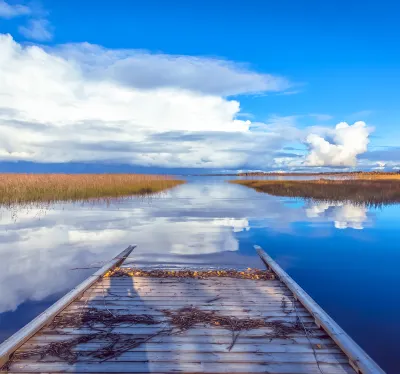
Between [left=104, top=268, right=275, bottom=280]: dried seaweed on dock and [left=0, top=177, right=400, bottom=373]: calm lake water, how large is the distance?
1.06 metres

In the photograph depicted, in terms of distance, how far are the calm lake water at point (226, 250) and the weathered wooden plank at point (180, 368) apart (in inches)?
64.2

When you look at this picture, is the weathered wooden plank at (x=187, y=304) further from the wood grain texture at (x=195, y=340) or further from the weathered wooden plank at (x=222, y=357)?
the weathered wooden plank at (x=222, y=357)

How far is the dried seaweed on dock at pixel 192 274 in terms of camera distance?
6844mm

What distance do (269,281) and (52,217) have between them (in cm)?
1165

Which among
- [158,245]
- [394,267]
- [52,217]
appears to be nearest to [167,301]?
[158,245]

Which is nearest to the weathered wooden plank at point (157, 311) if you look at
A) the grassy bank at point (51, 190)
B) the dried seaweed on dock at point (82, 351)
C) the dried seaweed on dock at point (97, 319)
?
the dried seaweed on dock at point (97, 319)

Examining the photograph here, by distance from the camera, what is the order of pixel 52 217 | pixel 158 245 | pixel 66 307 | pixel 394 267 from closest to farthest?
pixel 66 307 < pixel 394 267 < pixel 158 245 < pixel 52 217

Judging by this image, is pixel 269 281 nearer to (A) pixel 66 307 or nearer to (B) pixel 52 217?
(A) pixel 66 307

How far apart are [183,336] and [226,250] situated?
6308 mm

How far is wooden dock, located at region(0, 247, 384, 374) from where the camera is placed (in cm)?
360

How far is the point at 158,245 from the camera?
11.0 metres

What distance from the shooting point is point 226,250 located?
10461 mm

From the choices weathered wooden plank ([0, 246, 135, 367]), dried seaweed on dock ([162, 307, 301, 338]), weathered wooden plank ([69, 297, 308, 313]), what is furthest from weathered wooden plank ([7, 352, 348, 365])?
weathered wooden plank ([69, 297, 308, 313])

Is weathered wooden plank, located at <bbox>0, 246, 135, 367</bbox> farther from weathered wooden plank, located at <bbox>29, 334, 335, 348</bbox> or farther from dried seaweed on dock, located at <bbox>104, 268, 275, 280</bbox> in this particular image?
dried seaweed on dock, located at <bbox>104, 268, 275, 280</bbox>
